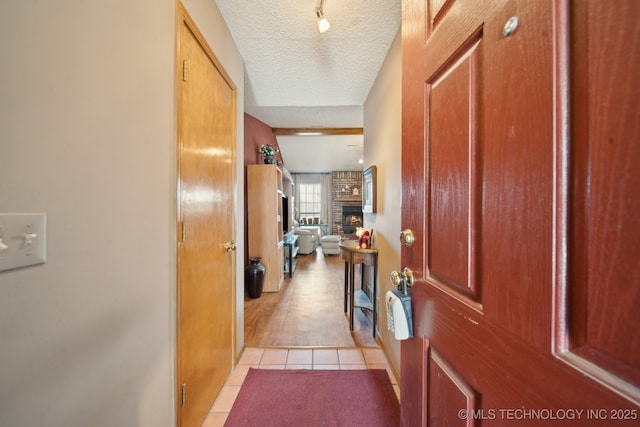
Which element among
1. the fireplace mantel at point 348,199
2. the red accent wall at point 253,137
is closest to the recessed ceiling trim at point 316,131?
the red accent wall at point 253,137

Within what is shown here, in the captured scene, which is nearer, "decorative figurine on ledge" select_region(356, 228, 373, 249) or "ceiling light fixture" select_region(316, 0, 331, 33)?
"ceiling light fixture" select_region(316, 0, 331, 33)

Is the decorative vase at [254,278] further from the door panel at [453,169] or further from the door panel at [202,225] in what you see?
the door panel at [453,169]

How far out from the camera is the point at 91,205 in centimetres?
71

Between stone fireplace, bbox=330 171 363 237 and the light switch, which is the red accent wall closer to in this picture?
the light switch

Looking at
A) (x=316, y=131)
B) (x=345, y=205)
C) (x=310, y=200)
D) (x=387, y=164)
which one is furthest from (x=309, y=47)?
(x=310, y=200)

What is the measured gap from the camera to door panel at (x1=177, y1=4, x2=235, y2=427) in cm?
110

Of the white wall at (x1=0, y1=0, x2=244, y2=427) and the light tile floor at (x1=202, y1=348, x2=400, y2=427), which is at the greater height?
the white wall at (x1=0, y1=0, x2=244, y2=427)

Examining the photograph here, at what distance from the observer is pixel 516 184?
0.42 metres

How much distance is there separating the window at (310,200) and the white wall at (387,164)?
615 centimetres

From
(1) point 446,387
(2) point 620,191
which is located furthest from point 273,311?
(2) point 620,191

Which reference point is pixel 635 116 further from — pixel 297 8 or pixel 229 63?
pixel 229 63

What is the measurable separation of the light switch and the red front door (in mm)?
1024

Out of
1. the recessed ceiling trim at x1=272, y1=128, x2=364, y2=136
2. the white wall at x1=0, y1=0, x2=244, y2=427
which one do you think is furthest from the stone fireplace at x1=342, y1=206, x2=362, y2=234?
the white wall at x1=0, y1=0, x2=244, y2=427

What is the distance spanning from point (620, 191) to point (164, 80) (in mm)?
1350
